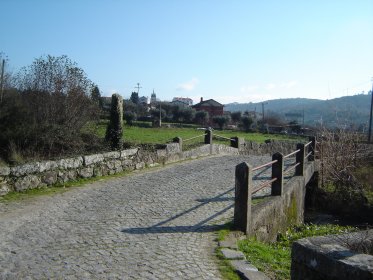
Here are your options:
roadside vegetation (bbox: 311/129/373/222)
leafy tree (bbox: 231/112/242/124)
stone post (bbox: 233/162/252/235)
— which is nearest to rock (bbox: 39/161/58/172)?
stone post (bbox: 233/162/252/235)

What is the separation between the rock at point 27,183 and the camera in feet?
28.3

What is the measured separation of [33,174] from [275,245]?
18.6ft

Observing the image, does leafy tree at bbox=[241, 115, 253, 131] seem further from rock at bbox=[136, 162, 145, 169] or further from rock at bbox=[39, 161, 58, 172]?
rock at bbox=[39, 161, 58, 172]

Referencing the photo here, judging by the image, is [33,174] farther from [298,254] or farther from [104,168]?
[298,254]

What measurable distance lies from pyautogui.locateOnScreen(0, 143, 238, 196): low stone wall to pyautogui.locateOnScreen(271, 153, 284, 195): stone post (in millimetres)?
4940

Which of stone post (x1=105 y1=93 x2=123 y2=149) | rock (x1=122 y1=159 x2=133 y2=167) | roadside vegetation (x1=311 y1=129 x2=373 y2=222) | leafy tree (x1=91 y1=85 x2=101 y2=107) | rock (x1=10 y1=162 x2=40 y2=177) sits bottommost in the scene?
roadside vegetation (x1=311 y1=129 x2=373 y2=222)

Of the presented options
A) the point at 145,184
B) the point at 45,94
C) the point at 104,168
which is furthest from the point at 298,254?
the point at 45,94

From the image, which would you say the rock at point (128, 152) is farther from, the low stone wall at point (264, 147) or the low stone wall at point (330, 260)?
the low stone wall at point (264, 147)

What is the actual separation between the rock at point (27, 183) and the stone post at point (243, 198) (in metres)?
4.97

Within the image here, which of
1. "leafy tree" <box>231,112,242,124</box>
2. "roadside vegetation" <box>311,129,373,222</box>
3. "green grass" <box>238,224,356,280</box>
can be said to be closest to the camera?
"green grass" <box>238,224,356,280</box>

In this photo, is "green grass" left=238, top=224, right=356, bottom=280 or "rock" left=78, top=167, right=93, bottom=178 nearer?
Result: "green grass" left=238, top=224, right=356, bottom=280

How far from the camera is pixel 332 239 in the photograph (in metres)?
4.01

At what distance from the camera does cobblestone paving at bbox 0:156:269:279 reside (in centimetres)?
478

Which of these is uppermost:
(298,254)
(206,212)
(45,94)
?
(45,94)
